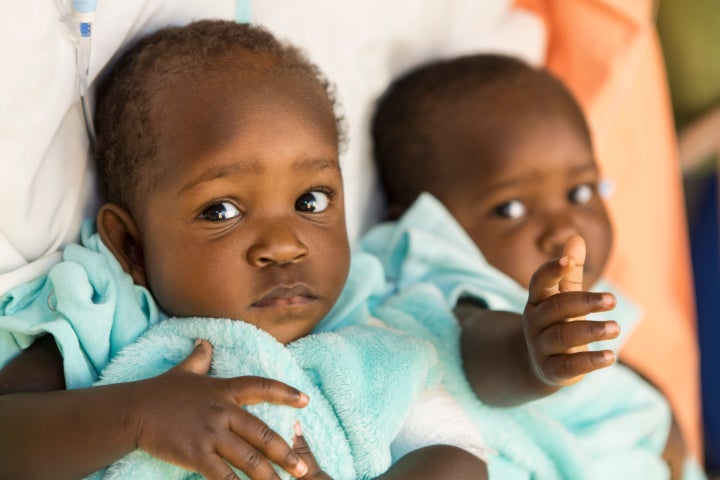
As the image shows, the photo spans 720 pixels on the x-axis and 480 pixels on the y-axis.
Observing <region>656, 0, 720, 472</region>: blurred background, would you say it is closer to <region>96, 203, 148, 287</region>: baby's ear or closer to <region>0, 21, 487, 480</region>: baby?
<region>0, 21, 487, 480</region>: baby

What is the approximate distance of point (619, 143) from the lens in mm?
1955

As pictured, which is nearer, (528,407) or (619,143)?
(528,407)

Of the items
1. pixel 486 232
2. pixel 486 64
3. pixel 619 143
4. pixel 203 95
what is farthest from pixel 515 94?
pixel 203 95

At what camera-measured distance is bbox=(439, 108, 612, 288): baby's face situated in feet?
5.01

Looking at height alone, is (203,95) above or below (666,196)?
below

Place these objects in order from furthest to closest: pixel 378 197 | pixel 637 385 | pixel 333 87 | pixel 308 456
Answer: pixel 378 197, pixel 637 385, pixel 333 87, pixel 308 456

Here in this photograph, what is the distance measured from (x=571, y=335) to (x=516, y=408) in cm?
37

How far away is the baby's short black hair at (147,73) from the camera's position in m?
1.16

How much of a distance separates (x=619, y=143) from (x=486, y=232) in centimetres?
58

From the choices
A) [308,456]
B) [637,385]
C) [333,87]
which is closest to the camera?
[308,456]

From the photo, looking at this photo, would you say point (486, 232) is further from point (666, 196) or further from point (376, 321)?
point (666, 196)

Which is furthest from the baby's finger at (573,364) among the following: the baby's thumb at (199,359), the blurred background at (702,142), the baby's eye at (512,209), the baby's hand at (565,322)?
the blurred background at (702,142)

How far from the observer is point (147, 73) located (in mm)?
1174

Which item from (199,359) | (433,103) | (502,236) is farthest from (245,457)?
(433,103)
